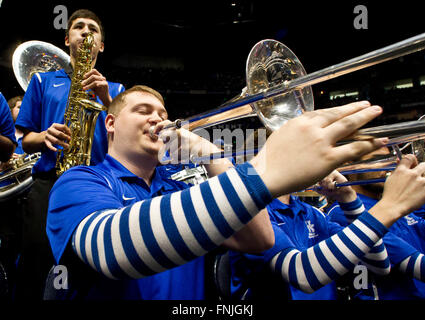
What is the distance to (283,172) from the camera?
56 cm

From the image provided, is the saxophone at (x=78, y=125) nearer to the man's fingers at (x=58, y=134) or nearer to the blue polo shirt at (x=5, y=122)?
the man's fingers at (x=58, y=134)

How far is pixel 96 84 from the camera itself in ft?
6.31

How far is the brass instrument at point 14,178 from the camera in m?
3.05

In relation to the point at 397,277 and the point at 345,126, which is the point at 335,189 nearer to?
the point at 397,277

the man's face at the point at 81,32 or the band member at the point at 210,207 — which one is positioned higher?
the man's face at the point at 81,32

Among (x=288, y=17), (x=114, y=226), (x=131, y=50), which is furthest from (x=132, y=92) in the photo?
(x=131, y=50)

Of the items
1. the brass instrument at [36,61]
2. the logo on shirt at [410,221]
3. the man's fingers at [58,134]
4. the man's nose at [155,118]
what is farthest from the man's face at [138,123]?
the brass instrument at [36,61]

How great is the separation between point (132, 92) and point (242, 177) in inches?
45.6

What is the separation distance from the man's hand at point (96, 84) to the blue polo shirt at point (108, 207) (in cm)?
74

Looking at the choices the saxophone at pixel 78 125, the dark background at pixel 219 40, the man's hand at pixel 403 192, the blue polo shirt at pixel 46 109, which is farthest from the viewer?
the dark background at pixel 219 40

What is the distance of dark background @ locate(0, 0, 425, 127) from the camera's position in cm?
645

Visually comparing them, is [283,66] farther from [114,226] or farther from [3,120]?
[3,120]

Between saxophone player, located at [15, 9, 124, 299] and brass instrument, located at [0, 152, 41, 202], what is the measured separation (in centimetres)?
115

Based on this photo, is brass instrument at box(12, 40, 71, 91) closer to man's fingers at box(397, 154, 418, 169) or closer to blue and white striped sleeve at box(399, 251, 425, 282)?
man's fingers at box(397, 154, 418, 169)
